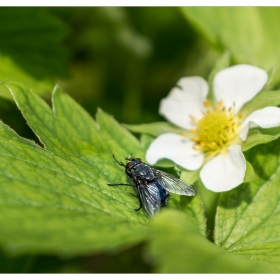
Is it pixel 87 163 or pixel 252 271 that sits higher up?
pixel 87 163

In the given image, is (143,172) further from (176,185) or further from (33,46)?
(33,46)

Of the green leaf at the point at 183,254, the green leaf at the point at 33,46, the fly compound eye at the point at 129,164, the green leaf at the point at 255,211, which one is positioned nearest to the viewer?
the green leaf at the point at 183,254

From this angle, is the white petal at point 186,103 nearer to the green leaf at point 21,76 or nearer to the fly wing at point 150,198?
the fly wing at point 150,198

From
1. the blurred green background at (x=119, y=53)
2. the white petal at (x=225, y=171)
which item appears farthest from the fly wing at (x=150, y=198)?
the blurred green background at (x=119, y=53)

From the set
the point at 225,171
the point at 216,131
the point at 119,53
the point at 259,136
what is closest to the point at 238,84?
the point at 216,131

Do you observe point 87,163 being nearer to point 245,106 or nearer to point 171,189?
point 171,189

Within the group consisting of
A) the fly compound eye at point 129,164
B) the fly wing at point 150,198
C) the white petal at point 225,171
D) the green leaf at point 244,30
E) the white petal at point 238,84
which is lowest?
the fly wing at point 150,198

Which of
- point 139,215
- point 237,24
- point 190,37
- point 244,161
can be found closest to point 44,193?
point 139,215
